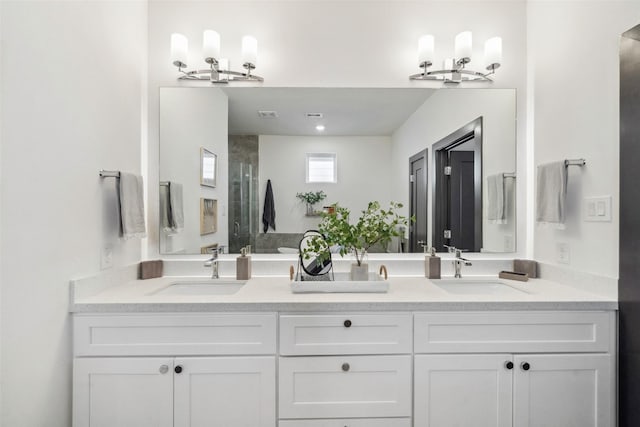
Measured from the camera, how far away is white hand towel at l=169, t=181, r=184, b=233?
82.2 inches

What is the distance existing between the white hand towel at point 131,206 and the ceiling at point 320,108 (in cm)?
66

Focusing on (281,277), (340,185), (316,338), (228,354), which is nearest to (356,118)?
(340,185)

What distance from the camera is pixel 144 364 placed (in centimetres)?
145

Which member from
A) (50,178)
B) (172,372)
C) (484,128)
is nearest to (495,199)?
(484,128)

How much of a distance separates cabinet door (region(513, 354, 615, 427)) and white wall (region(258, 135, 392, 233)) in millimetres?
1168

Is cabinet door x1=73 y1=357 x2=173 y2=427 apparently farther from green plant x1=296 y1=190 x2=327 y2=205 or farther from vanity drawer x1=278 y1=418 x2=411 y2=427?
green plant x1=296 y1=190 x2=327 y2=205

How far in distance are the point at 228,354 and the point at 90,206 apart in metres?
0.95

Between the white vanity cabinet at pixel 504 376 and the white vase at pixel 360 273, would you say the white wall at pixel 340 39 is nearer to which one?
the white vase at pixel 360 273

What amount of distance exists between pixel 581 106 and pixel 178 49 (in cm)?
218

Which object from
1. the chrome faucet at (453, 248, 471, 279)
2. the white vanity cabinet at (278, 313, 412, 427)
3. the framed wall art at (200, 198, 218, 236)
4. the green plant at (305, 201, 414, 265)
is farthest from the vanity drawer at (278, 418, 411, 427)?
the framed wall art at (200, 198, 218, 236)

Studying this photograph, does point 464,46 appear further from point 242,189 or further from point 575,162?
point 242,189

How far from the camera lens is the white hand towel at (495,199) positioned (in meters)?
2.10

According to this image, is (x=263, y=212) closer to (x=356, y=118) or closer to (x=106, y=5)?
(x=356, y=118)

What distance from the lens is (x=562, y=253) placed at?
1.83m
